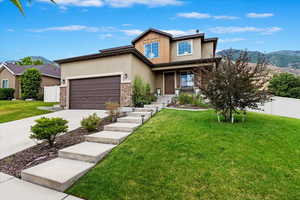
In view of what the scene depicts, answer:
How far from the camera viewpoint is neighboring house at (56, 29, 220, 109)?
31.1ft

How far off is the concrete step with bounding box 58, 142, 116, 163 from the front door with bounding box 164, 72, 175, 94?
11.3 m

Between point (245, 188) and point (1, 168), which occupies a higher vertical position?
point (245, 188)

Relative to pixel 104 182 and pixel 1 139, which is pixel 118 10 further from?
pixel 104 182

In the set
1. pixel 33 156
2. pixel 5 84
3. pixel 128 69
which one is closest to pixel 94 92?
pixel 128 69

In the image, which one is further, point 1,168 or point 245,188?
point 1,168

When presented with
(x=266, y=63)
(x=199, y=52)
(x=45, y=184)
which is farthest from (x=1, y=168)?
(x=199, y=52)

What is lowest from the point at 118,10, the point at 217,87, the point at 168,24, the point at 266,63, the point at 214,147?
the point at 214,147

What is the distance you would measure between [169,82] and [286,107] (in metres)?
9.89

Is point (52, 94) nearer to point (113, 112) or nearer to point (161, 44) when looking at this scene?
point (113, 112)

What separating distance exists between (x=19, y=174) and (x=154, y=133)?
11.5 feet

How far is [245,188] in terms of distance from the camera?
2.43 meters

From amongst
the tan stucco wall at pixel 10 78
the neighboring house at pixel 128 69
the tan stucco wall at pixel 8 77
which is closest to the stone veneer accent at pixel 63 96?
the neighboring house at pixel 128 69

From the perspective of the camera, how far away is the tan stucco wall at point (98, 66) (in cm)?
941

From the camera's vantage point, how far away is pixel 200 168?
9.66 ft
